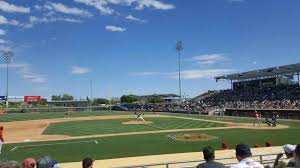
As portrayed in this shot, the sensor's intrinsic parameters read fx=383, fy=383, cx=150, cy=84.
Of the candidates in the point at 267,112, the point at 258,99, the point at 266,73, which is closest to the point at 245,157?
the point at 267,112

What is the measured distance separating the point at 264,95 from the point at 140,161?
2777 inches

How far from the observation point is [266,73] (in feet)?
294

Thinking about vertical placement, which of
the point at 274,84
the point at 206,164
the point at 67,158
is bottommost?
the point at 67,158

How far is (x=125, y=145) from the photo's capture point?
3172cm

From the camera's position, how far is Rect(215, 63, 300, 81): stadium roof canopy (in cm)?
7935

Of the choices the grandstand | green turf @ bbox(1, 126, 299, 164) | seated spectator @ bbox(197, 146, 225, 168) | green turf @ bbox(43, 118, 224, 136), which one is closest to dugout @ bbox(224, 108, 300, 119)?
the grandstand

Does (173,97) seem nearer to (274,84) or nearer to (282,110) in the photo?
(274,84)

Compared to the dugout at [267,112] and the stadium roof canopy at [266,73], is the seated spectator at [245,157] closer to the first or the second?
the dugout at [267,112]

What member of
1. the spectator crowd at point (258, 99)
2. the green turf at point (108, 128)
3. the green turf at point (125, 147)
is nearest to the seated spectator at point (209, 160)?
the green turf at point (125, 147)

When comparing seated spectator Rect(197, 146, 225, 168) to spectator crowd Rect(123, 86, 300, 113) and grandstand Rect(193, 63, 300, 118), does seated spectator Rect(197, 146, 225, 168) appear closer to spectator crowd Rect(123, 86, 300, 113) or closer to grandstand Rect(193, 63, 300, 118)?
grandstand Rect(193, 63, 300, 118)

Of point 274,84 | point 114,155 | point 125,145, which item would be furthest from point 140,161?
point 274,84

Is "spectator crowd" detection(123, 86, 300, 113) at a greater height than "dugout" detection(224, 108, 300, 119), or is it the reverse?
"spectator crowd" detection(123, 86, 300, 113)

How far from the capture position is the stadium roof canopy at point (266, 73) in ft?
260

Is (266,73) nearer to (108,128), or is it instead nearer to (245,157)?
(108,128)
